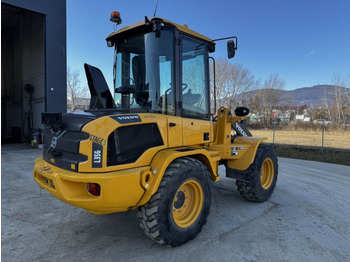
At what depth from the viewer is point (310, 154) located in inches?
419

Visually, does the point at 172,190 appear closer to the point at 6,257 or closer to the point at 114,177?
the point at 114,177

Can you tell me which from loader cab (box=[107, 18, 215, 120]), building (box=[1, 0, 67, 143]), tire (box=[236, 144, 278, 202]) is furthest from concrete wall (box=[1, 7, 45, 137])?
tire (box=[236, 144, 278, 202])

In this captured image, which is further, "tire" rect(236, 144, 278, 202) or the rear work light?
"tire" rect(236, 144, 278, 202)

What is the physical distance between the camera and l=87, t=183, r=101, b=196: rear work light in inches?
95.9

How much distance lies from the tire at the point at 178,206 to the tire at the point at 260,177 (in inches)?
48.3

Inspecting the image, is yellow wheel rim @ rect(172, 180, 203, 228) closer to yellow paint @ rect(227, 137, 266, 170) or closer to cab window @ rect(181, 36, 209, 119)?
cab window @ rect(181, 36, 209, 119)

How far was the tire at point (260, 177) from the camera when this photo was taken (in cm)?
414

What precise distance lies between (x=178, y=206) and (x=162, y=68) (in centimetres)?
174

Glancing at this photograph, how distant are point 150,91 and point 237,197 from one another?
110 inches

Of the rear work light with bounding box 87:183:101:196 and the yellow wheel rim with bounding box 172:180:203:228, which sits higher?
the rear work light with bounding box 87:183:101:196

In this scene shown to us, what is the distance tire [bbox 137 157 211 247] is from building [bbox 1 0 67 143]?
377 inches

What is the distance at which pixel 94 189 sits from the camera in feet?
8.05

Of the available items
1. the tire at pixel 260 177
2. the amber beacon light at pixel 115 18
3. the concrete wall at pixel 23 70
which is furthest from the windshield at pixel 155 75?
the concrete wall at pixel 23 70

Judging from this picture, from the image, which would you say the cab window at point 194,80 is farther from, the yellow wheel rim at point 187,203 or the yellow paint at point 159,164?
the yellow wheel rim at point 187,203
